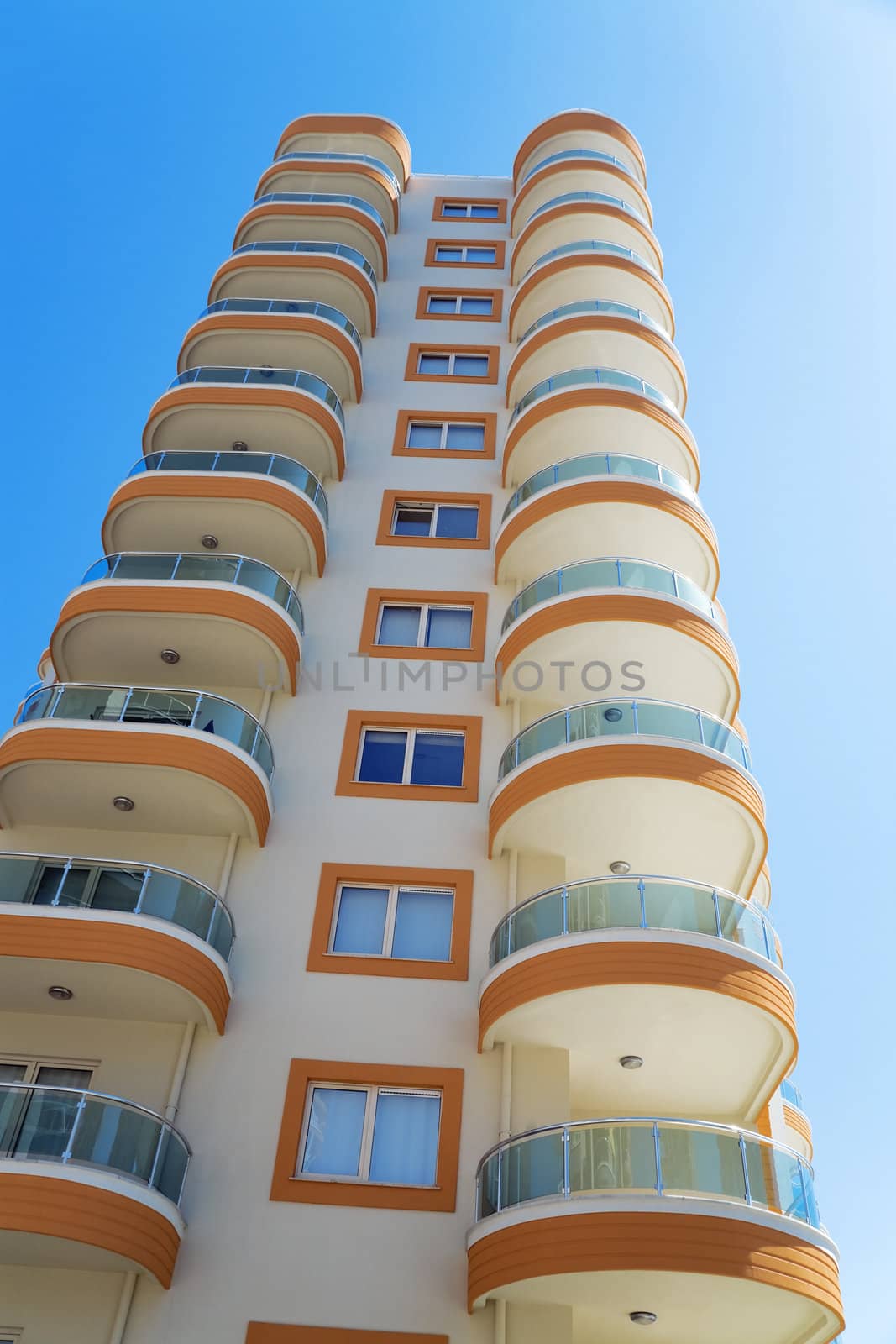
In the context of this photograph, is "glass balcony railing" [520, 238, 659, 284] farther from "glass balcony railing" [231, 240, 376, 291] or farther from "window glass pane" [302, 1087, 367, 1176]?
"window glass pane" [302, 1087, 367, 1176]

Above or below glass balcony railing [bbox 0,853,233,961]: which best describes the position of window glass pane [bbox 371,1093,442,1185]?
below

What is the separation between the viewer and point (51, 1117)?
13.2 metres

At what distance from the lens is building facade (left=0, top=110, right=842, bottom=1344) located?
13266 mm

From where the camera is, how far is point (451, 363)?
29.3m

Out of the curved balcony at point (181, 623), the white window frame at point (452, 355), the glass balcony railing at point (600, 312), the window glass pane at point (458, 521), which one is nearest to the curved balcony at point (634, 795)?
the curved balcony at point (181, 623)

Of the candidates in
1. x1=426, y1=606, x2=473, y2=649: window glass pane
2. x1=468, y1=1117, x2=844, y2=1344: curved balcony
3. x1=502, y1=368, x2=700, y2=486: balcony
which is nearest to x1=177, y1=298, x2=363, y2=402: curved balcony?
x1=502, y1=368, x2=700, y2=486: balcony

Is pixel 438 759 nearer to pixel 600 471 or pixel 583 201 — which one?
pixel 600 471

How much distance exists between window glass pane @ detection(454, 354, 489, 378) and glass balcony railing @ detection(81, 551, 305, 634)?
403 inches

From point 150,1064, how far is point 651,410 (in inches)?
644

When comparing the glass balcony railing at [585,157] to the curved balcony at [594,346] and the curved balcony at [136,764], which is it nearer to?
the curved balcony at [594,346]

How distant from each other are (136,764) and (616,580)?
8551mm

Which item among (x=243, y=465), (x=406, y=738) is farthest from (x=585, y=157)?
(x=406, y=738)

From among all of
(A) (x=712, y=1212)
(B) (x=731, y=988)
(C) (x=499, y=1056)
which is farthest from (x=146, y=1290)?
(B) (x=731, y=988)

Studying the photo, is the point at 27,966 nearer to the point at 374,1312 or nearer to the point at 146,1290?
the point at 146,1290
